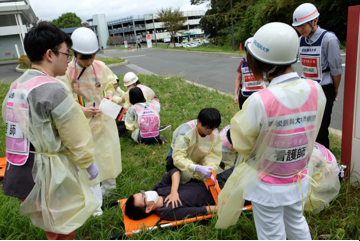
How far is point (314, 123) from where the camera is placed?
159 centimetres

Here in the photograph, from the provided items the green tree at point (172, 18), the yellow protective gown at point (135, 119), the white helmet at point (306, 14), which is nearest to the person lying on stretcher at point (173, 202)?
the yellow protective gown at point (135, 119)

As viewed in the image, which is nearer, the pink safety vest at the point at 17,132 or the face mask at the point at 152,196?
the pink safety vest at the point at 17,132

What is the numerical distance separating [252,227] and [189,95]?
532cm

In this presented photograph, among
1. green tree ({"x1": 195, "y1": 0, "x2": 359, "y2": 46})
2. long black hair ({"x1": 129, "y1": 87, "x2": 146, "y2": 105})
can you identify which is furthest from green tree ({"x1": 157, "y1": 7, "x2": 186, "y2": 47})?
long black hair ({"x1": 129, "y1": 87, "x2": 146, "y2": 105})

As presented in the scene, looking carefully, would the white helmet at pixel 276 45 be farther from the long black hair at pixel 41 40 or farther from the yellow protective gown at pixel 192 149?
the yellow protective gown at pixel 192 149

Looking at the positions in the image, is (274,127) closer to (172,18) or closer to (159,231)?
(159,231)

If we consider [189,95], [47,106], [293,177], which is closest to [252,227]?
[293,177]

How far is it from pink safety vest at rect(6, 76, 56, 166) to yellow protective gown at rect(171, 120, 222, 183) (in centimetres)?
153

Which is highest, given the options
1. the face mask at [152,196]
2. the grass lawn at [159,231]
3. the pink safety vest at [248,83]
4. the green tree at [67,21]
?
the green tree at [67,21]

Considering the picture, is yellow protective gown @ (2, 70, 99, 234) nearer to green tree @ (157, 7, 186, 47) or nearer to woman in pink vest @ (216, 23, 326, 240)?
woman in pink vest @ (216, 23, 326, 240)

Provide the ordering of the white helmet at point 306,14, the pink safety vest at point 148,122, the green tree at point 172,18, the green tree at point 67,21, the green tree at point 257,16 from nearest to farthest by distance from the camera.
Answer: the white helmet at point 306,14 → the pink safety vest at point 148,122 → the green tree at point 257,16 → the green tree at point 172,18 → the green tree at point 67,21

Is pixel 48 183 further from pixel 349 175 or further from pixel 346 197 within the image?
pixel 349 175

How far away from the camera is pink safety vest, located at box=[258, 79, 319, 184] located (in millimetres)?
1492

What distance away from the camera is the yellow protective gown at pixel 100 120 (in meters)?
2.83
